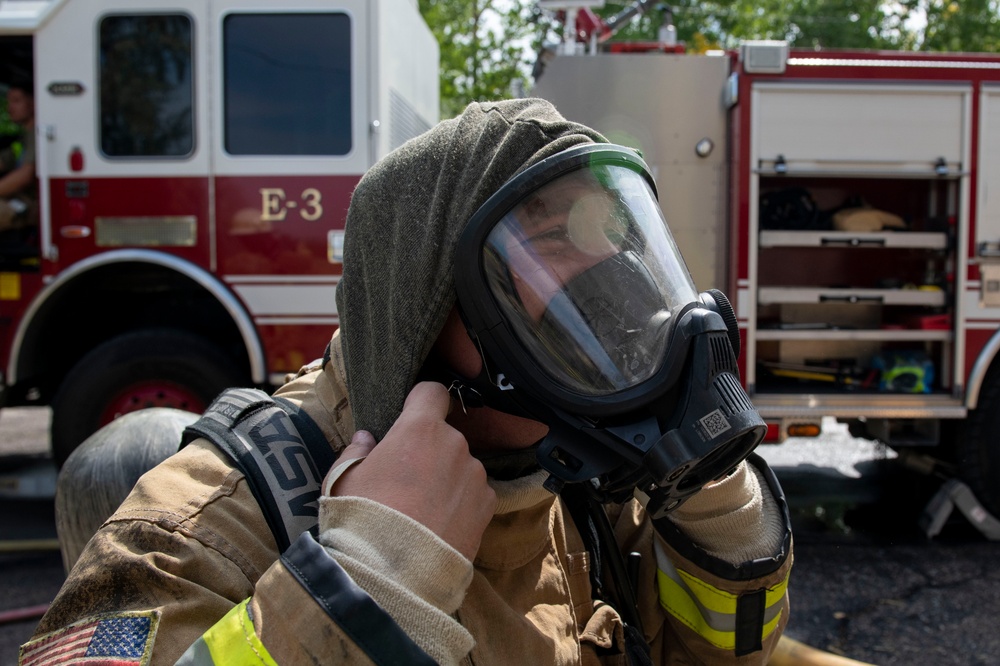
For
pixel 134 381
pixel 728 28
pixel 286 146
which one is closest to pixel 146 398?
pixel 134 381

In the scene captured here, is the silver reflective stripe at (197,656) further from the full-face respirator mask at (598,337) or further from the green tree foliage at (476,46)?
the green tree foliage at (476,46)

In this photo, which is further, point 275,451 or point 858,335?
point 858,335

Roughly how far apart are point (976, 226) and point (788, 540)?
135 inches

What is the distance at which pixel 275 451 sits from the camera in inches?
47.9

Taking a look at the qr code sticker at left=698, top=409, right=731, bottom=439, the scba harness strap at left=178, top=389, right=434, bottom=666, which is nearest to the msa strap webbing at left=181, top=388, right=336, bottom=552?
the scba harness strap at left=178, top=389, right=434, bottom=666

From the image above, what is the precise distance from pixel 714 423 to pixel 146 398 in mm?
3845

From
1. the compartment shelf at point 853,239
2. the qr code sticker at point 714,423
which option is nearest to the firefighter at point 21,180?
the compartment shelf at point 853,239

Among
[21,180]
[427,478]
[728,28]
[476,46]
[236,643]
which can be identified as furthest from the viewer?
[728,28]

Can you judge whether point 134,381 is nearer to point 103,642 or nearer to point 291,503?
point 291,503

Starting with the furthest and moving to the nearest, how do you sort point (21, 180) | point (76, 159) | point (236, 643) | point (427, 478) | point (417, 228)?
point (21, 180)
point (76, 159)
point (417, 228)
point (427, 478)
point (236, 643)

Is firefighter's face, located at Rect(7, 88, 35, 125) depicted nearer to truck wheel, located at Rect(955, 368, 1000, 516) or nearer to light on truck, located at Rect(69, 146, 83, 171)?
light on truck, located at Rect(69, 146, 83, 171)

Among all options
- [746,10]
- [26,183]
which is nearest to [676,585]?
[26,183]

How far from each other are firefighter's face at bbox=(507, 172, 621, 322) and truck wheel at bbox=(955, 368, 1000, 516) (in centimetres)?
393

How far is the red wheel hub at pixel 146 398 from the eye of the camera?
4312mm
